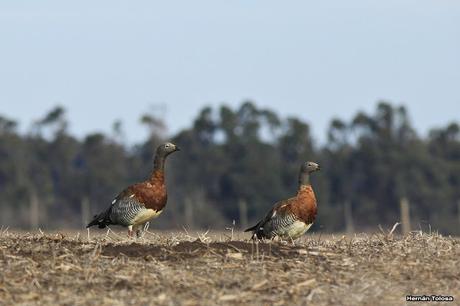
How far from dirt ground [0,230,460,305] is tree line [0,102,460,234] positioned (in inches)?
1913

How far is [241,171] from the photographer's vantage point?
65.9 m

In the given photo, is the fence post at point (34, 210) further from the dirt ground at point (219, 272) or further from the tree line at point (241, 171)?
the dirt ground at point (219, 272)

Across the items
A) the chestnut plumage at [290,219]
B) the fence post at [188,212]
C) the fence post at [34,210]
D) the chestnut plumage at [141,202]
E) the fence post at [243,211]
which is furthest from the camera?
the fence post at [188,212]

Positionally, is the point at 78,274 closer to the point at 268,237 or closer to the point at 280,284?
the point at 280,284

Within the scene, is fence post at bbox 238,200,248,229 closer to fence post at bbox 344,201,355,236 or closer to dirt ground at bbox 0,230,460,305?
fence post at bbox 344,201,355,236

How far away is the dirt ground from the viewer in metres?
9.26

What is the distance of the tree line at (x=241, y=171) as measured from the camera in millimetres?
63469

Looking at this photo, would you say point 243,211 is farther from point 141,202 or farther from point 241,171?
point 141,202

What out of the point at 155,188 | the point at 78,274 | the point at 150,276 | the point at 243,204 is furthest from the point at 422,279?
the point at 243,204

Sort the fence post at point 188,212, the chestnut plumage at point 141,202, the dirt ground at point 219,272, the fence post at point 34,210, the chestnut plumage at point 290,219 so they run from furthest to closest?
the fence post at point 188,212 < the fence post at point 34,210 < the chestnut plumage at point 141,202 < the chestnut plumage at point 290,219 < the dirt ground at point 219,272

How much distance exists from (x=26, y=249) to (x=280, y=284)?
2.72m

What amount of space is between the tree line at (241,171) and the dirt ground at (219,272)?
159 feet

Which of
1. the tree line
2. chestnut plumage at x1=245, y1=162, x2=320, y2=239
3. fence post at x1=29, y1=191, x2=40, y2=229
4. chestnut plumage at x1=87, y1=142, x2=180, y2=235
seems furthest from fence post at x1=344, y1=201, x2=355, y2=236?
chestnut plumage at x1=245, y1=162, x2=320, y2=239

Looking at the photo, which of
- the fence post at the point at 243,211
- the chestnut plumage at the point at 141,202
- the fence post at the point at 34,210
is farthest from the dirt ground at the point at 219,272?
the fence post at the point at 34,210
